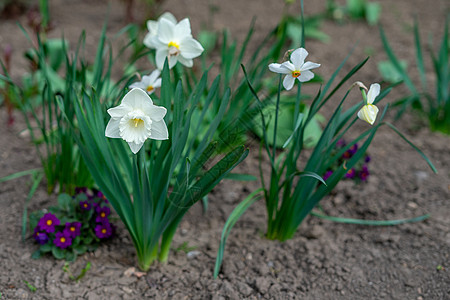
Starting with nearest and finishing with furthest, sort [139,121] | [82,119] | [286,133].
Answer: [139,121] < [82,119] < [286,133]

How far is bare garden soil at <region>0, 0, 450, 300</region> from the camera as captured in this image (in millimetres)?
1703

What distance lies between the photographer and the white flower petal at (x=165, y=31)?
5.45 feet

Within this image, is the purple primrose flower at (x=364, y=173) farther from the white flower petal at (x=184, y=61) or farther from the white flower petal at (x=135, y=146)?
the white flower petal at (x=135, y=146)


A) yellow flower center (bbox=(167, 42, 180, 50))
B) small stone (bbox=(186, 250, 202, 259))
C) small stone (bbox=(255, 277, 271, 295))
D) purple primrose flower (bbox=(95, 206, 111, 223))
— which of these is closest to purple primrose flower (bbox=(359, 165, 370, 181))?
small stone (bbox=(255, 277, 271, 295))

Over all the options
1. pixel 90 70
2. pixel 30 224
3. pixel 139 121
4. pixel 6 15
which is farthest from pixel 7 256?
pixel 6 15

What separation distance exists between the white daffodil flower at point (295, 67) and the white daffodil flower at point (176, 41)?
1.27 feet

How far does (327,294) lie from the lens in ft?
5.62

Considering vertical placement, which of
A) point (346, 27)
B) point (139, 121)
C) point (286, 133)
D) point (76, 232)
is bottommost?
point (346, 27)

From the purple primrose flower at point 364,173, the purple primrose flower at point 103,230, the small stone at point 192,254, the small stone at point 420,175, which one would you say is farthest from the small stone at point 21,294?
the small stone at point 420,175

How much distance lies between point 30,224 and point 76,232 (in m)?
0.20

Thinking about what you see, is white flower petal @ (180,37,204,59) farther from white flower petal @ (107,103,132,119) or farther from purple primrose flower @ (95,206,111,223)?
purple primrose flower @ (95,206,111,223)

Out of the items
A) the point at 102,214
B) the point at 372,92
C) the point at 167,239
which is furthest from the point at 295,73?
the point at 102,214

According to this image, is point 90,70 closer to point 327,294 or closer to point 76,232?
point 76,232

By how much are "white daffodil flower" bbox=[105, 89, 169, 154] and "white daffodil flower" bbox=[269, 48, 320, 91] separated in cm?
37
